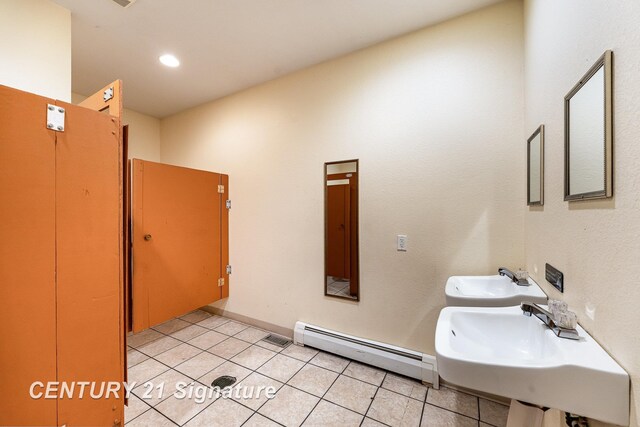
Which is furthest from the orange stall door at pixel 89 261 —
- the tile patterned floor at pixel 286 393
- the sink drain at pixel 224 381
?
the sink drain at pixel 224 381

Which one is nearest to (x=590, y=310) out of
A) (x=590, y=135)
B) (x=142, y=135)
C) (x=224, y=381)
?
(x=590, y=135)

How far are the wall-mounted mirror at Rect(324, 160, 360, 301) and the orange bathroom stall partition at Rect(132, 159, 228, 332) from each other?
140 cm

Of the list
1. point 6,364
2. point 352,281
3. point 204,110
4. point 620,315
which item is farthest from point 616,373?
point 204,110

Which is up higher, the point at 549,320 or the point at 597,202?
the point at 597,202

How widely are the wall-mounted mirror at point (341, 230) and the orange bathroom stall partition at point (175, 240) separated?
55.0 inches

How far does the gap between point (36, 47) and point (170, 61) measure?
1000 mm

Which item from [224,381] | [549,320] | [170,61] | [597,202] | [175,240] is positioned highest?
[170,61]

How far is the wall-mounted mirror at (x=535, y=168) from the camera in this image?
53.9 inches

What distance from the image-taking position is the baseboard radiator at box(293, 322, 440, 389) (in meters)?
1.93

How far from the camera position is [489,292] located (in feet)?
5.46

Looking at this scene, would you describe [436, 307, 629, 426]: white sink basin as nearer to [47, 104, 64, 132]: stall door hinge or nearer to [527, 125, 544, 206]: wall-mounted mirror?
[527, 125, 544, 206]: wall-mounted mirror

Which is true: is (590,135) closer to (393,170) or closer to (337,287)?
(393,170)

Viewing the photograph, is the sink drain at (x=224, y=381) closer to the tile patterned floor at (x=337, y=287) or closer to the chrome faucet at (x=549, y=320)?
the tile patterned floor at (x=337, y=287)

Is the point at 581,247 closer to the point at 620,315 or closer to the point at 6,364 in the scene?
the point at 620,315
